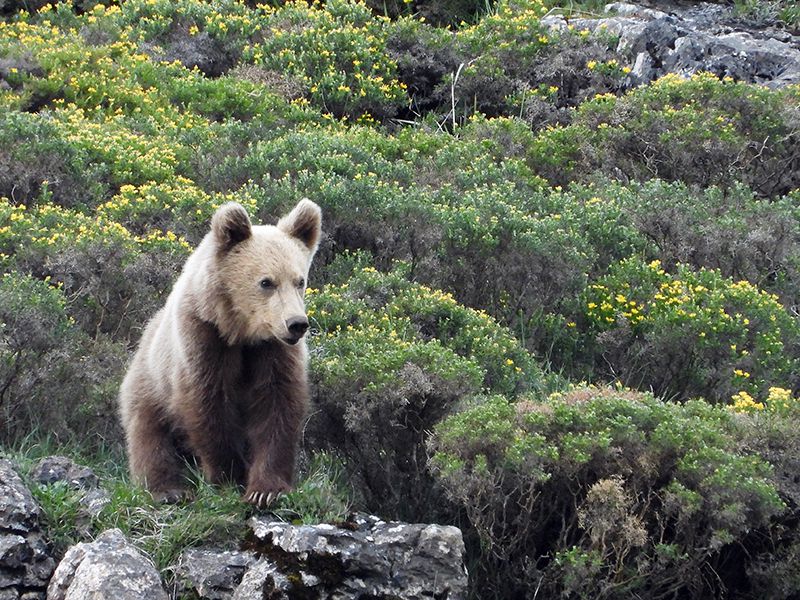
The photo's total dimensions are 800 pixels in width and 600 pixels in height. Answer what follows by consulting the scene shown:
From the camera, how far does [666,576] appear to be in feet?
20.5

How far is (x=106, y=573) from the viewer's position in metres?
5.28

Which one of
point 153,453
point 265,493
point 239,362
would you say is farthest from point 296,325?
point 153,453

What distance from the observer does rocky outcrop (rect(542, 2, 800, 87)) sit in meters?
13.4

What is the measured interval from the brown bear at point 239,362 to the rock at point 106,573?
0.63 m

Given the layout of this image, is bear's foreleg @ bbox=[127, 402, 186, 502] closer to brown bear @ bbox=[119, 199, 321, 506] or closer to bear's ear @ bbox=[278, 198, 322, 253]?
brown bear @ bbox=[119, 199, 321, 506]

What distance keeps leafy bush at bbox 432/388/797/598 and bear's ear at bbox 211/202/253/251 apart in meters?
1.38

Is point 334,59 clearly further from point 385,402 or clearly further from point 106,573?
point 106,573

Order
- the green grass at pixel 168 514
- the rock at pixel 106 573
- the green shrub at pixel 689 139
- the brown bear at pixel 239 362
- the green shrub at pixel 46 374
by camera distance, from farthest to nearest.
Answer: the green shrub at pixel 689 139, the green shrub at pixel 46 374, the brown bear at pixel 239 362, the green grass at pixel 168 514, the rock at pixel 106 573

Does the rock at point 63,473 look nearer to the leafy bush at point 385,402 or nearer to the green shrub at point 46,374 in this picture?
the green shrub at point 46,374

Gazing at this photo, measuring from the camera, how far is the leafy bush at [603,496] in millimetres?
6133

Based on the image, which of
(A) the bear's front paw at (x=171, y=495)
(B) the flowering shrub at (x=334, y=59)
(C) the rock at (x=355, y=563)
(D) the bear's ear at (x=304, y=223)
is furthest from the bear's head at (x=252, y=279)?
(B) the flowering shrub at (x=334, y=59)

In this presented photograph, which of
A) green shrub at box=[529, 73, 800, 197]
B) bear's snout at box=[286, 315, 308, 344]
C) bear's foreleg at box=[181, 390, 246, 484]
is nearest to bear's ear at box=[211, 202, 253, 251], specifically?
bear's snout at box=[286, 315, 308, 344]

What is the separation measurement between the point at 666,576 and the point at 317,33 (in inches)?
353

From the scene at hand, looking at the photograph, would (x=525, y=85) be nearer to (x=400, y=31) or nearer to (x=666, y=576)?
(x=400, y=31)
